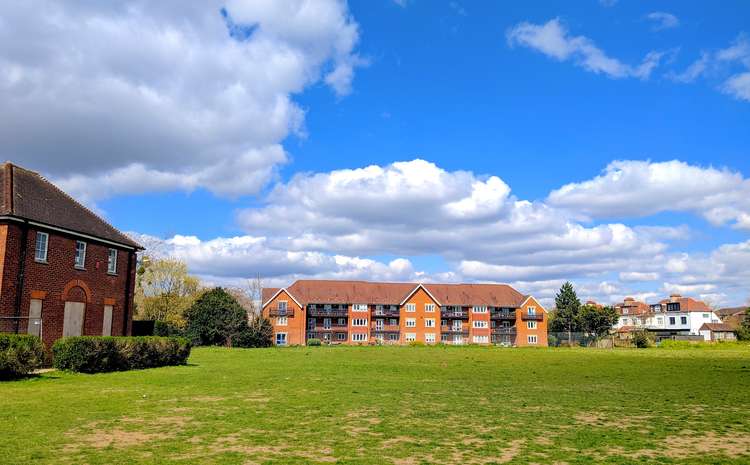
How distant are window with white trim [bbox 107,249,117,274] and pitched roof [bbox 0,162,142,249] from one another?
2.38 ft

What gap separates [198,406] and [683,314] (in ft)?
405

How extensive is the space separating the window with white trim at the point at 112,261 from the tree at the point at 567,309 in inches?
3004

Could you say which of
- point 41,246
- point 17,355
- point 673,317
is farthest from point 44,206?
point 673,317

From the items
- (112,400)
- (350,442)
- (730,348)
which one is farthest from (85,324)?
(730,348)

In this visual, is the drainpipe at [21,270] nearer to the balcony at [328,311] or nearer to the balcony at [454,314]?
the balcony at [328,311]

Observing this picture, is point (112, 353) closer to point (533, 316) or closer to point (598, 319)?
point (533, 316)

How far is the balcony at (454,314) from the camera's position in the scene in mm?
91188

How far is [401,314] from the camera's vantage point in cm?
9012

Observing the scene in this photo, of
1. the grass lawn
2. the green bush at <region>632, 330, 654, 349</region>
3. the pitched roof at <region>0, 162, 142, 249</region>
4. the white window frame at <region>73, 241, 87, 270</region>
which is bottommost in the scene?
the green bush at <region>632, 330, 654, 349</region>

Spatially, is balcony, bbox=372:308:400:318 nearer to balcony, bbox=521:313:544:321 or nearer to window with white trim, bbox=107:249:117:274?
balcony, bbox=521:313:544:321

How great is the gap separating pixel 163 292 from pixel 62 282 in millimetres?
43350

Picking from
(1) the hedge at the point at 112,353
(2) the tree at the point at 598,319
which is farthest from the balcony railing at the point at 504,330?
(1) the hedge at the point at 112,353

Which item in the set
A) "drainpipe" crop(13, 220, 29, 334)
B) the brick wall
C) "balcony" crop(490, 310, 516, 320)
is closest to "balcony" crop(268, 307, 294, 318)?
"balcony" crop(490, 310, 516, 320)

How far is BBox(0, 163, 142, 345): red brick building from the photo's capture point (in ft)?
85.4
